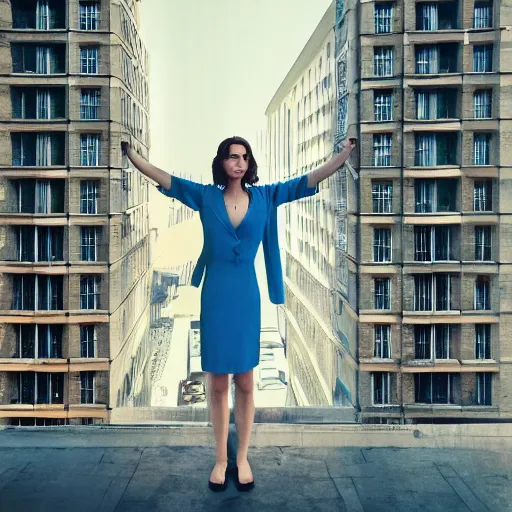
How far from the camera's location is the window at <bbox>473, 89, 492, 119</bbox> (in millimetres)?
2916

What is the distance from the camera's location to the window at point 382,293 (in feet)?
9.85

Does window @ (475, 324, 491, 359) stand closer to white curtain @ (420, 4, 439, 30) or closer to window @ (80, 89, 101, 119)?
white curtain @ (420, 4, 439, 30)

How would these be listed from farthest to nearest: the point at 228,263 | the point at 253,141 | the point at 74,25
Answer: the point at 253,141 → the point at 74,25 → the point at 228,263

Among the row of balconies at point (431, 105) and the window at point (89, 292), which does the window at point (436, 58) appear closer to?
the row of balconies at point (431, 105)

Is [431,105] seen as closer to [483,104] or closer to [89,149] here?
[483,104]

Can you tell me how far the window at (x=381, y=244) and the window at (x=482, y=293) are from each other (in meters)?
0.41

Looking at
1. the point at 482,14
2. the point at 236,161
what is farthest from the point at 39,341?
the point at 482,14

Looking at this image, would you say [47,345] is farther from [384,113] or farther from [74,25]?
[384,113]

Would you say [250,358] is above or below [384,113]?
below

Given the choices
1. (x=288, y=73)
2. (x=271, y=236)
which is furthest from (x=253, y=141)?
(x=271, y=236)

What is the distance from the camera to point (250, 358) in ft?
8.66

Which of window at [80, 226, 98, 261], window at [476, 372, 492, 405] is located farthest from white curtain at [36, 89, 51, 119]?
window at [476, 372, 492, 405]

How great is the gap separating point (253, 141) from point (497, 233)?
112 cm

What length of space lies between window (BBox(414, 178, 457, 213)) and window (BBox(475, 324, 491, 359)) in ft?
1.75
